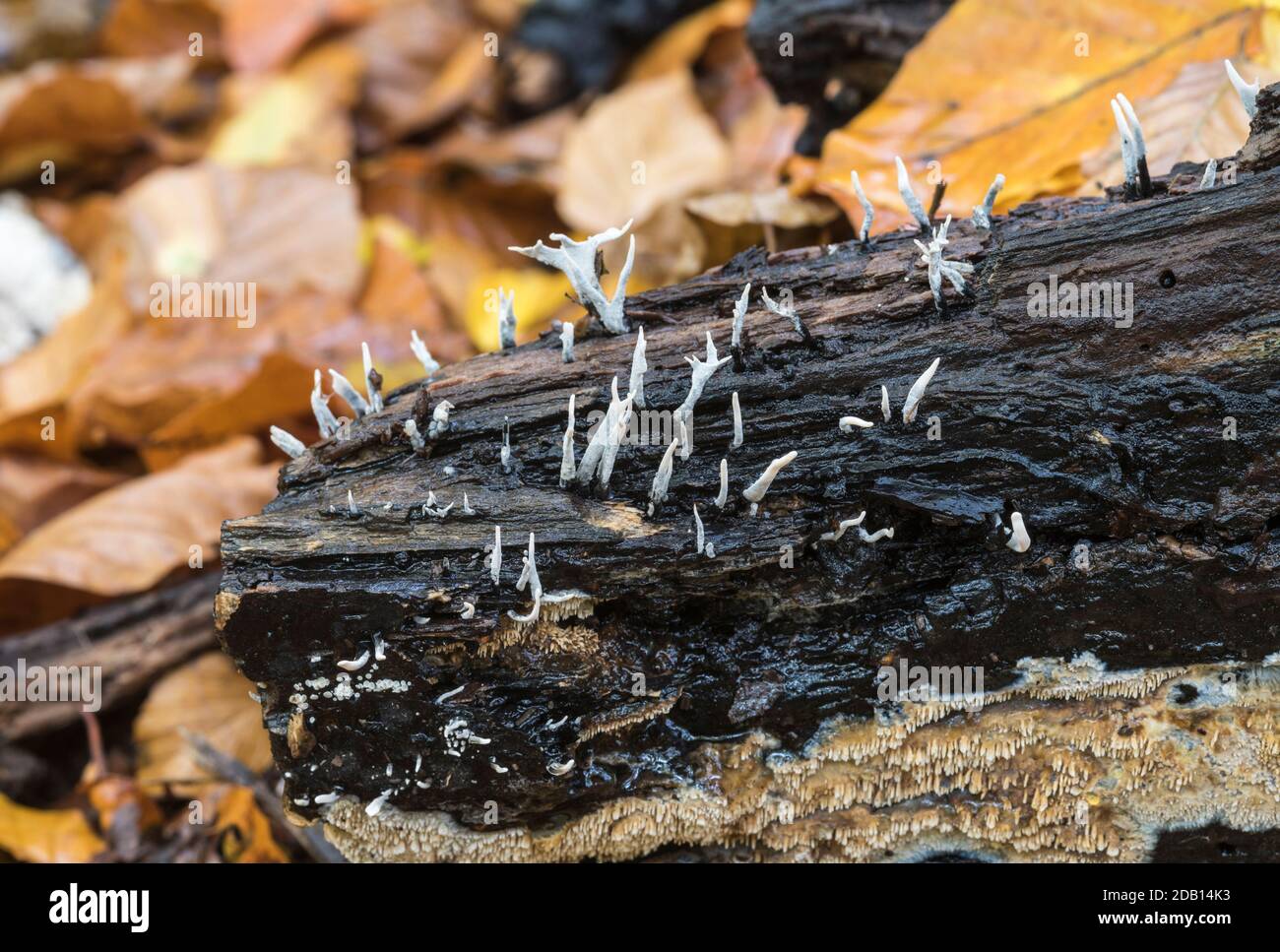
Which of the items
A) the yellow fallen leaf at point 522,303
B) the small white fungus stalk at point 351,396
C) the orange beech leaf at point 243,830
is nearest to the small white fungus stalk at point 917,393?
the small white fungus stalk at point 351,396

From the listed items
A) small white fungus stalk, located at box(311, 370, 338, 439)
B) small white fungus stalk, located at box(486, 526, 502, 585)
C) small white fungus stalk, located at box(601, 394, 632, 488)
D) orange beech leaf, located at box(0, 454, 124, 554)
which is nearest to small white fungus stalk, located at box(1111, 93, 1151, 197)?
small white fungus stalk, located at box(601, 394, 632, 488)

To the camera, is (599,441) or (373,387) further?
(373,387)

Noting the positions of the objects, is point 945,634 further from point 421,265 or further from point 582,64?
point 582,64

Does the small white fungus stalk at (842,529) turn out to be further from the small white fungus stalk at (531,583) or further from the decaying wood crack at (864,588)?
the small white fungus stalk at (531,583)

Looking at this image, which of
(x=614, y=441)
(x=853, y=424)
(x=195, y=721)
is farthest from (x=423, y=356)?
(x=195, y=721)

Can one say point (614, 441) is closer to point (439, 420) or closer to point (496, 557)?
point (496, 557)
